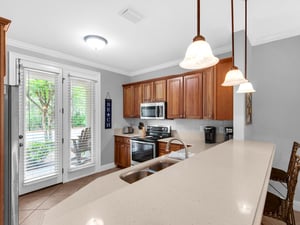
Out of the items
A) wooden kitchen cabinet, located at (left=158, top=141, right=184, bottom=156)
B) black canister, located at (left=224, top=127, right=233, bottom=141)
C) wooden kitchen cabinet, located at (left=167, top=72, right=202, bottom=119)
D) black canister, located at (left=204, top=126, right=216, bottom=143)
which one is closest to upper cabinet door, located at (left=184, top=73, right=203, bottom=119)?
wooden kitchen cabinet, located at (left=167, top=72, right=202, bottom=119)

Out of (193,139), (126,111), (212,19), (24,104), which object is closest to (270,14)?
(212,19)

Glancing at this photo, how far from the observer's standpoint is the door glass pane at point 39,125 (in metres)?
2.82

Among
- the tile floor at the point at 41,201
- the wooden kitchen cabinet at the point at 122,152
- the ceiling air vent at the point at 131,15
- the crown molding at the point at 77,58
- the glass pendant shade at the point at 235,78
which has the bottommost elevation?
the tile floor at the point at 41,201

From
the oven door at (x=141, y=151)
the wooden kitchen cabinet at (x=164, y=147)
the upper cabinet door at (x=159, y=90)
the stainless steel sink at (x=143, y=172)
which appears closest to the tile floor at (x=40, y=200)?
the oven door at (x=141, y=151)

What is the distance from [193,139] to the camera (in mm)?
3471

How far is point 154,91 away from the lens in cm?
383

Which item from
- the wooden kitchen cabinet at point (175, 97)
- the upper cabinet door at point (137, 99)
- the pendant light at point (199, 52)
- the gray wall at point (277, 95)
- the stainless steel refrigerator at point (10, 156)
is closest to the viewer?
the pendant light at point (199, 52)

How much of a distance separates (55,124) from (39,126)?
271 millimetres

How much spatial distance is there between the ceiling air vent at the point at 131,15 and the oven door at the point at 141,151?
225cm

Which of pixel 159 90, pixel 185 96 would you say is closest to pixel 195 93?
pixel 185 96

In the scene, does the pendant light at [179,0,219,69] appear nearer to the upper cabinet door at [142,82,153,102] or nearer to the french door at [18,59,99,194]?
the upper cabinet door at [142,82,153,102]

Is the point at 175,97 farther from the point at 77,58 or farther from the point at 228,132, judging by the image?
the point at 77,58

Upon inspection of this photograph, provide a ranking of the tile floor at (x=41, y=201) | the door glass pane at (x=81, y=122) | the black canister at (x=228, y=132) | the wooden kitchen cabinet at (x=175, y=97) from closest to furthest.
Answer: the tile floor at (x=41, y=201) → the black canister at (x=228, y=132) → the wooden kitchen cabinet at (x=175, y=97) → the door glass pane at (x=81, y=122)

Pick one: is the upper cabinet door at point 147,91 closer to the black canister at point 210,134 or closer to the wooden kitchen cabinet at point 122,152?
the wooden kitchen cabinet at point 122,152
